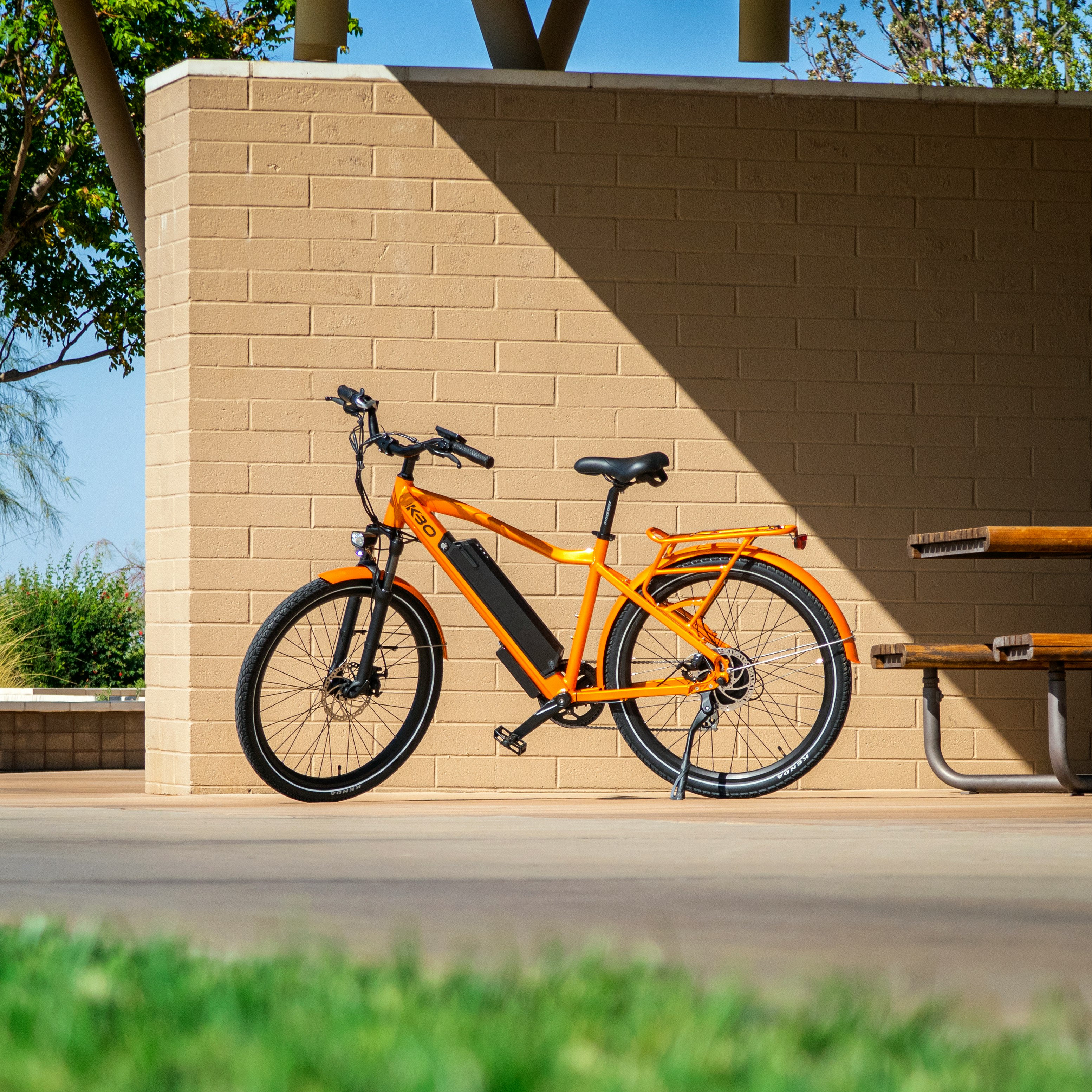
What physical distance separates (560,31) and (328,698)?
2.80 metres

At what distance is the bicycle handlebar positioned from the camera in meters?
4.04

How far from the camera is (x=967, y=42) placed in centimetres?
2000

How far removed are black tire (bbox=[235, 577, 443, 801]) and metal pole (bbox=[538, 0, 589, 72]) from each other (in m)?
2.38

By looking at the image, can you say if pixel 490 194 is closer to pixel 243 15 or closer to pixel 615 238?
pixel 615 238

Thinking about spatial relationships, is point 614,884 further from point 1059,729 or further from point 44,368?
point 44,368

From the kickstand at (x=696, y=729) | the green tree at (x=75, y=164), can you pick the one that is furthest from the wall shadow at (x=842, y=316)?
the green tree at (x=75, y=164)

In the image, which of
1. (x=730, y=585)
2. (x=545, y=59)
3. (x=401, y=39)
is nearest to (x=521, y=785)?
(x=730, y=585)

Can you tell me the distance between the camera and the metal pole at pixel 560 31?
571cm

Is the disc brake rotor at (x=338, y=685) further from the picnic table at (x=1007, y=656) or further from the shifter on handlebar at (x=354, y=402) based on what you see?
the picnic table at (x=1007, y=656)

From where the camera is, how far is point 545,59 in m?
5.70

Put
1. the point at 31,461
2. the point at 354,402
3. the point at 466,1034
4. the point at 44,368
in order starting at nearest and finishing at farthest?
the point at 466,1034
the point at 354,402
the point at 44,368
the point at 31,461

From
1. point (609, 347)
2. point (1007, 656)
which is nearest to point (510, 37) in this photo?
point (609, 347)

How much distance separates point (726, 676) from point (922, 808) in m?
0.65

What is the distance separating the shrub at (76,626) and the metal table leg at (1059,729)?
8.63 meters
